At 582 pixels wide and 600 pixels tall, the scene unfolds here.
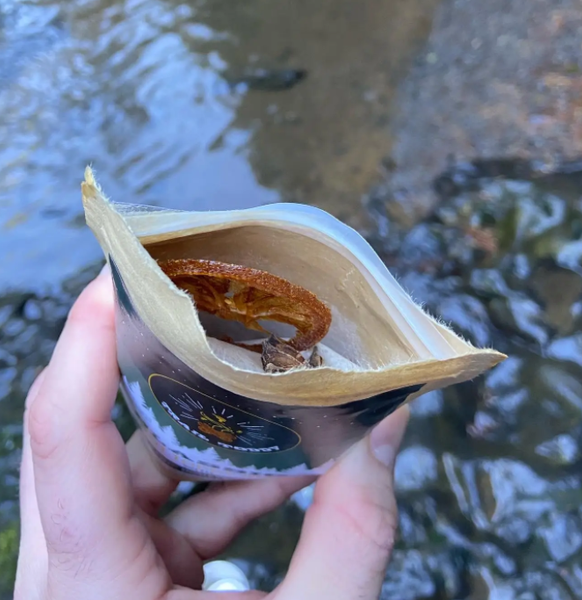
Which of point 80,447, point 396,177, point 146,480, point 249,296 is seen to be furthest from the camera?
point 396,177

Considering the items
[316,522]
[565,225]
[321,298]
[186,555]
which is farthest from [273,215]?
[565,225]

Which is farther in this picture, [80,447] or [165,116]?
[165,116]

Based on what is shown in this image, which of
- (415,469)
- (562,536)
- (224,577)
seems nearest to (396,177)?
(415,469)

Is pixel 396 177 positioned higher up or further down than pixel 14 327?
higher up

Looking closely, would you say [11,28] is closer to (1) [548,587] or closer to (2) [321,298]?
(2) [321,298]

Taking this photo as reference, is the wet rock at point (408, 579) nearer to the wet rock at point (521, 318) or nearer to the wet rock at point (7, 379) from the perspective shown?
the wet rock at point (521, 318)

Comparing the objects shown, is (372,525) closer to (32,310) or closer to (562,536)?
(562,536)
